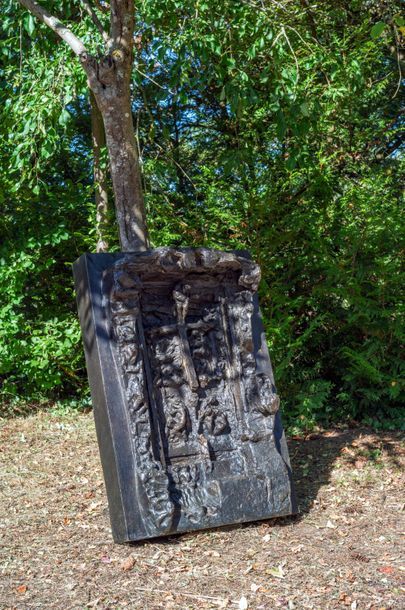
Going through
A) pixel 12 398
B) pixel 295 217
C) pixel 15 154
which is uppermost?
pixel 15 154

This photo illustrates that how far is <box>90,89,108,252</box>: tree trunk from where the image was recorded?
8.41 metres

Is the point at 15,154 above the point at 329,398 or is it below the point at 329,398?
above

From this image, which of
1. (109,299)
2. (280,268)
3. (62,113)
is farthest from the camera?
(280,268)

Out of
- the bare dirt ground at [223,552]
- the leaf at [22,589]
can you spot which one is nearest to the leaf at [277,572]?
the bare dirt ground at [223,552]

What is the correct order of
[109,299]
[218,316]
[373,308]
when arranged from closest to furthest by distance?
[109,299] → [218,316] → [373,308]

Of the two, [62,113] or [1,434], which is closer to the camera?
[62,113]

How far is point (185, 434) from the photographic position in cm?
516

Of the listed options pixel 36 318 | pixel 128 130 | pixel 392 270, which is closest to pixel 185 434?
pixel 128 130

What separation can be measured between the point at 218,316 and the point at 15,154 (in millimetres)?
2769

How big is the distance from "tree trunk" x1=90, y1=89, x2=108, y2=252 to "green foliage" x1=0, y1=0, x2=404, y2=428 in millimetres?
228

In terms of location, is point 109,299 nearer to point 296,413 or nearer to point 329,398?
point 296,413

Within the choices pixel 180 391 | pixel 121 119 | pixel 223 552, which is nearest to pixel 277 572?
pixel 223 552

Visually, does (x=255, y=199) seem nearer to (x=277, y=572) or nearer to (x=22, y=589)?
(x=277, y=572)

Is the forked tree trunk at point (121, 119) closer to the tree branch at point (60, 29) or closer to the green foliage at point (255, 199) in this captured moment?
the tree branch at point (60, 29)
